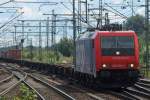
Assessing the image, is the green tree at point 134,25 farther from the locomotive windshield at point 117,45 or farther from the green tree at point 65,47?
the green tree at point 65,47

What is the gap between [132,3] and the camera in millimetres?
45812

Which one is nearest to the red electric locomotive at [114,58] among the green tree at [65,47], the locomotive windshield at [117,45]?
the locomotive windshield at [117,45]

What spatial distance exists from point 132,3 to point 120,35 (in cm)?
1872

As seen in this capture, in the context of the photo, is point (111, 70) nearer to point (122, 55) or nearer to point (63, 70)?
point (122, 55)

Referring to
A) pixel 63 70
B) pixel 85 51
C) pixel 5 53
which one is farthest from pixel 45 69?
pixel 5 53

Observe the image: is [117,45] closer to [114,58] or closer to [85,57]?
[114,58]

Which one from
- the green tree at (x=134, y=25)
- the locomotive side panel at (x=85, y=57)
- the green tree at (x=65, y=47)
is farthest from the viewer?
the green tree at (x=65, y=47)

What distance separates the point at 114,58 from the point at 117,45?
2.54 feet

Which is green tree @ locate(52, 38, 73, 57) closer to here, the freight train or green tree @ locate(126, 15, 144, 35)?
green tree @ locate(126, 15, 144, 35)

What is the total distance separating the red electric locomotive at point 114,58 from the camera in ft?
87.6

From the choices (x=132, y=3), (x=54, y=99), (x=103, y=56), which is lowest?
(x=54, y=99)

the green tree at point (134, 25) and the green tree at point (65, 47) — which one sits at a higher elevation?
the green tree at point (134, 25)

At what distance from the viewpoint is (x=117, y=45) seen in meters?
27.3

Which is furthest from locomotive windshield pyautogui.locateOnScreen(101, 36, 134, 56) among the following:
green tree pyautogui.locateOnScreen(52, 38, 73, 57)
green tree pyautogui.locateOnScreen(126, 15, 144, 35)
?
green tree pyautogui.locateOnScreen(52, 38, 73, 57)
